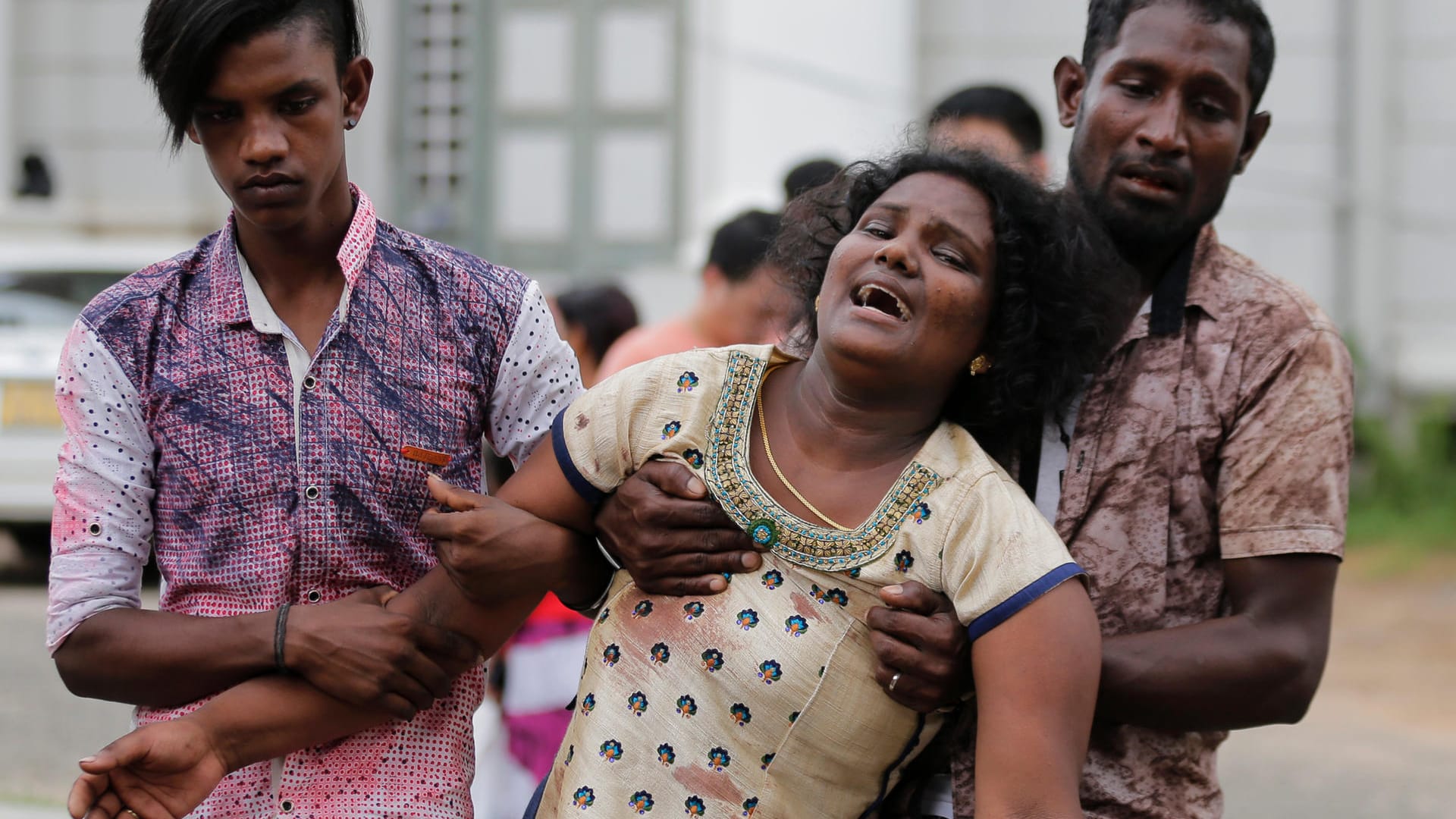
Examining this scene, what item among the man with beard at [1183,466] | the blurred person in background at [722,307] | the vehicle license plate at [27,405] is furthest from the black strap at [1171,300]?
the vehicle license plate at [27,405]

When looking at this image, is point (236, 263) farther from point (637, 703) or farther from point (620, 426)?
point (637, 703)

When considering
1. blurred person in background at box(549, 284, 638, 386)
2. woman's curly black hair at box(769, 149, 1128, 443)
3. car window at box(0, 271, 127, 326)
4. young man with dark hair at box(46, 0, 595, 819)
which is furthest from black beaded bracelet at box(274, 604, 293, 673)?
car window at box(0, 271, 127, 326)

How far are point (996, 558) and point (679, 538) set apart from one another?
→ 1.49ft

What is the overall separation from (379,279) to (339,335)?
12 centimetres

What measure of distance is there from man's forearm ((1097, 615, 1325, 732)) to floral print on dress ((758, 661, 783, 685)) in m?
0.47

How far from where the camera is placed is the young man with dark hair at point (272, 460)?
225 cm

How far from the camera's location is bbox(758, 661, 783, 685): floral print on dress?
218 cm

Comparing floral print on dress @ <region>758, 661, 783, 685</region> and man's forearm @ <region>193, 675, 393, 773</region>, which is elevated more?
floral print on dress @ <region>758, 661, 783, 685</region>

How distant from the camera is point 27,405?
8.21 metres

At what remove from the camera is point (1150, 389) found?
2406 mm

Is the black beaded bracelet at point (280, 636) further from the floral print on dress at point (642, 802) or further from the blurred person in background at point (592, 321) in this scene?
the blurred person in background at point (592, 321)

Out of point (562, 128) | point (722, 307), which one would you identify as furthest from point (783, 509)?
point (562, 128)

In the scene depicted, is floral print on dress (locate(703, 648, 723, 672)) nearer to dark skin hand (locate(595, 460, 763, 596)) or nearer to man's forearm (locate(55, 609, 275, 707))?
dark skin hand (locate(595, 460, 763, 596))

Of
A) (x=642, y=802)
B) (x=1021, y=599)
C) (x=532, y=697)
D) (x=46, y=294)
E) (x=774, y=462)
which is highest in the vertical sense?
(x=774, y=462)
